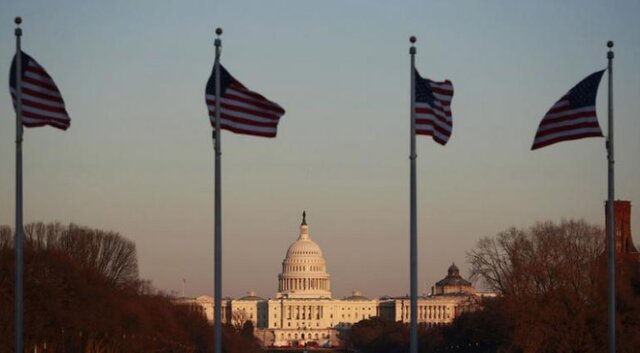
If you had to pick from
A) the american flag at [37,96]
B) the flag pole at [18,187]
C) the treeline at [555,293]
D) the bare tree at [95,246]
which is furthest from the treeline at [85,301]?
the american flag at [37,96]

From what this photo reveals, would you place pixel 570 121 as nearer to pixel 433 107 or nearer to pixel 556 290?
pixel 433 107

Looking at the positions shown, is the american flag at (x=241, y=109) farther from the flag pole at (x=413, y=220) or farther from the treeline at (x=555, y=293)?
the treeline at (x=555, y=293)

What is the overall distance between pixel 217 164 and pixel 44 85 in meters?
5.27

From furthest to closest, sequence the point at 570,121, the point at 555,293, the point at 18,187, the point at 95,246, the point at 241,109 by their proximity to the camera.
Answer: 1. the point at 95,246
2. the point at 555,293
3. the point at 18,187
4. the point at 570,121
5. the point at 241,109

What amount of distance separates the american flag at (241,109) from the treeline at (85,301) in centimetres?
4244

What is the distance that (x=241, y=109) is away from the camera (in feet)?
178

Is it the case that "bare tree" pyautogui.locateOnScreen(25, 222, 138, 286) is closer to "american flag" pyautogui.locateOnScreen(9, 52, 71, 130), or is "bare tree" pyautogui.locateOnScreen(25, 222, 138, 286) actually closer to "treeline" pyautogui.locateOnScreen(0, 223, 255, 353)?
"treeline" pyautogui.locateOnScreen(0, 223, 255, 353)

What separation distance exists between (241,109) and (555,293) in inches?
2439

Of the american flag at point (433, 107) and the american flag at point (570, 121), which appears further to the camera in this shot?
the american flag at point (433, 107)

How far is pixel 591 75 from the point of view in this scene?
5578cm

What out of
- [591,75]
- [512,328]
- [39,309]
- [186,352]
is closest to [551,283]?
[512,328]

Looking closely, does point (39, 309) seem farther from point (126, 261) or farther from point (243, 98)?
point (243, 98)

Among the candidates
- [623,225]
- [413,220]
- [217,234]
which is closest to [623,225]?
[623,225]

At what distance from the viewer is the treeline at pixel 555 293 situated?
109312 mm
